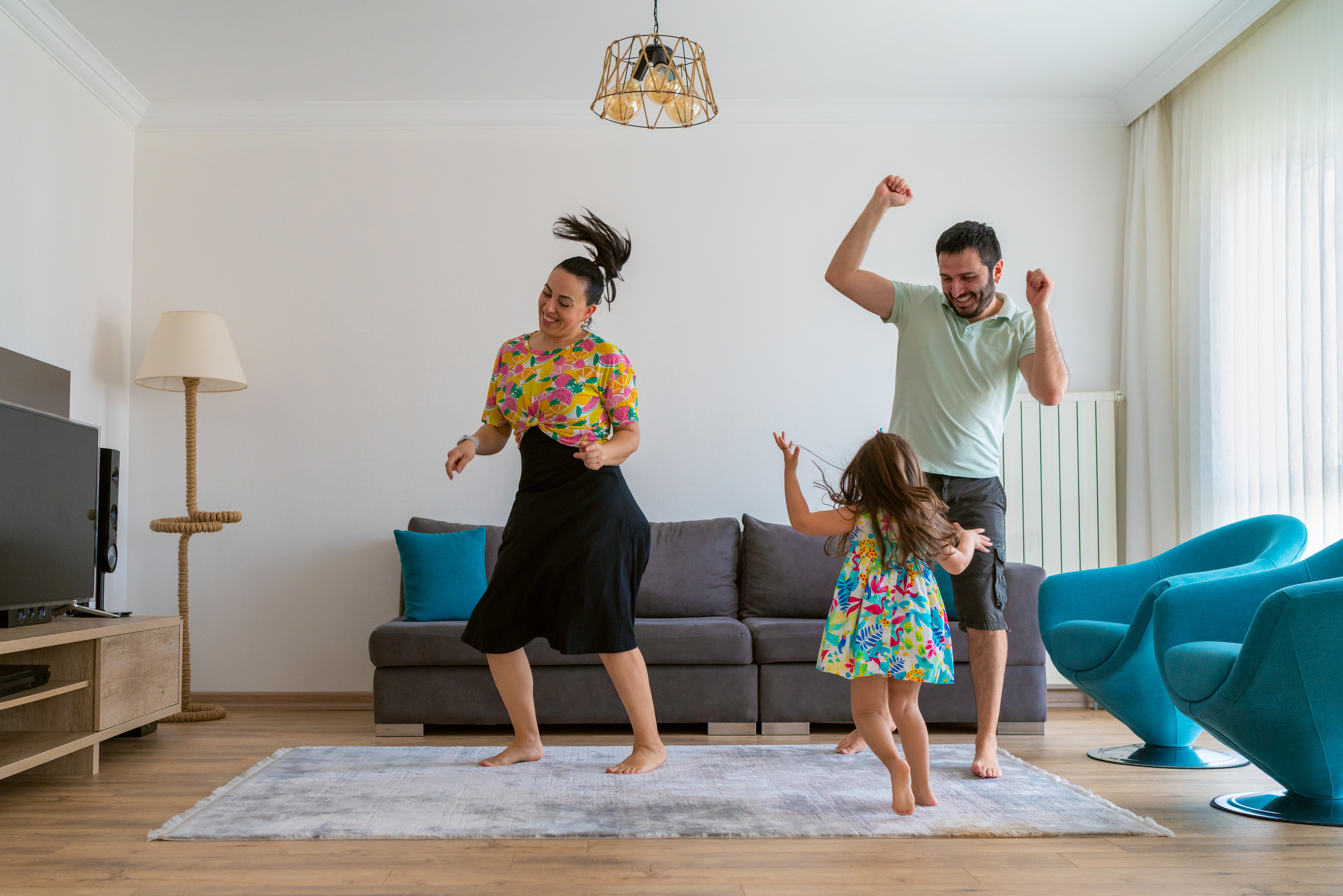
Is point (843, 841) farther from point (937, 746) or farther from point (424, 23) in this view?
point (424, 23)

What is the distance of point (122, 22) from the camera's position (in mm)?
3705

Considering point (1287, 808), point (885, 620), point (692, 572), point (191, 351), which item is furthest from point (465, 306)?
point (1287, 808)

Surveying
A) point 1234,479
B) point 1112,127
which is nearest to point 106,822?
point 1234,479

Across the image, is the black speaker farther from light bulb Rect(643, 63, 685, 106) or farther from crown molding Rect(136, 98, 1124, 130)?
light bulb Rect(643, 63, 685, 106)

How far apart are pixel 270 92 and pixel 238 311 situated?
942 mm

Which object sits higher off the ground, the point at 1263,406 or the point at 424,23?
the point at 424,23

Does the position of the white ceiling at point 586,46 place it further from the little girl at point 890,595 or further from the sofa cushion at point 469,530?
the little girl at point 890,595

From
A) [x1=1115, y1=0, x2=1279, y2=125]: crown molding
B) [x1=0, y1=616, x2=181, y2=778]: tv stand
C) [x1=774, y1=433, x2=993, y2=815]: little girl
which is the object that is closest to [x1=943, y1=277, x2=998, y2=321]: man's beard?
[x1=774, y1=433, x2=993, y2=815]: little girl

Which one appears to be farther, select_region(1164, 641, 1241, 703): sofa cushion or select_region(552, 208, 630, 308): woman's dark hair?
select_region(552, 208, 630, 308): woman's dark hair

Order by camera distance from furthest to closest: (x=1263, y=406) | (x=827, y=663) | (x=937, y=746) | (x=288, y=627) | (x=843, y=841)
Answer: (x=288, y=627) → (x=1263, y=406) → (x=937, y=746) → (x=827, y=663) → (x=843, y=841)

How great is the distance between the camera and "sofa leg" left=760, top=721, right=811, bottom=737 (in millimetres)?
3441

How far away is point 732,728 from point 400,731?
112 cm

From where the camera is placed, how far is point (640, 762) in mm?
2666

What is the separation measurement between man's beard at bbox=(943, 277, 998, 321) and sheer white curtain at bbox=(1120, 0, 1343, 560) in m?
1.32
